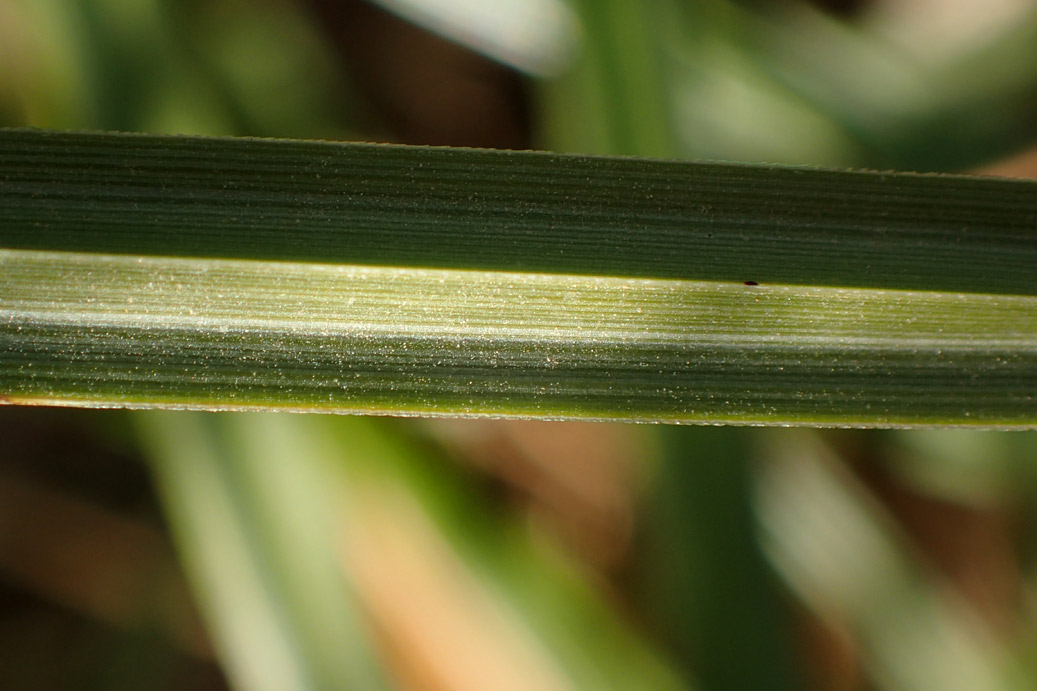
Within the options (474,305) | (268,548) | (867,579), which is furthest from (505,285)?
(867,579)

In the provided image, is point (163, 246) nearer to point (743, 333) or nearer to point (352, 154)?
point (352, 154)

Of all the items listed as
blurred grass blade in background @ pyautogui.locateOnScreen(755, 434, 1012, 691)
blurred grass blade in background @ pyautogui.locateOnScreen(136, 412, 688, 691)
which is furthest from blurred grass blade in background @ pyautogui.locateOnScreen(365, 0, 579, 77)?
blurred grass blade in background @ pyautogui.locateOnScreen(755, 434, 1012, 691)

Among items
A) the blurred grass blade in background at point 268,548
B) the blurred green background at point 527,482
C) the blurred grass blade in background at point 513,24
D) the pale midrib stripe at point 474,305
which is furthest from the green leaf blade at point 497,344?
the blurred grass blade in background at point 513,24

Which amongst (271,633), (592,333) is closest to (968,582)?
(271,633)

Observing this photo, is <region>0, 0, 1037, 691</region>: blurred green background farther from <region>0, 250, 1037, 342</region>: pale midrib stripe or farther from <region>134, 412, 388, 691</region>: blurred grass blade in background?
<region>0, 250, 1037, 342</region>: pale midrib stripe

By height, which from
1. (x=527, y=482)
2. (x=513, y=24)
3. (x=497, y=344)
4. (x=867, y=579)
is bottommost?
(x=497, y=344)

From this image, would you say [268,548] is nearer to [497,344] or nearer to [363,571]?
[363,571]
